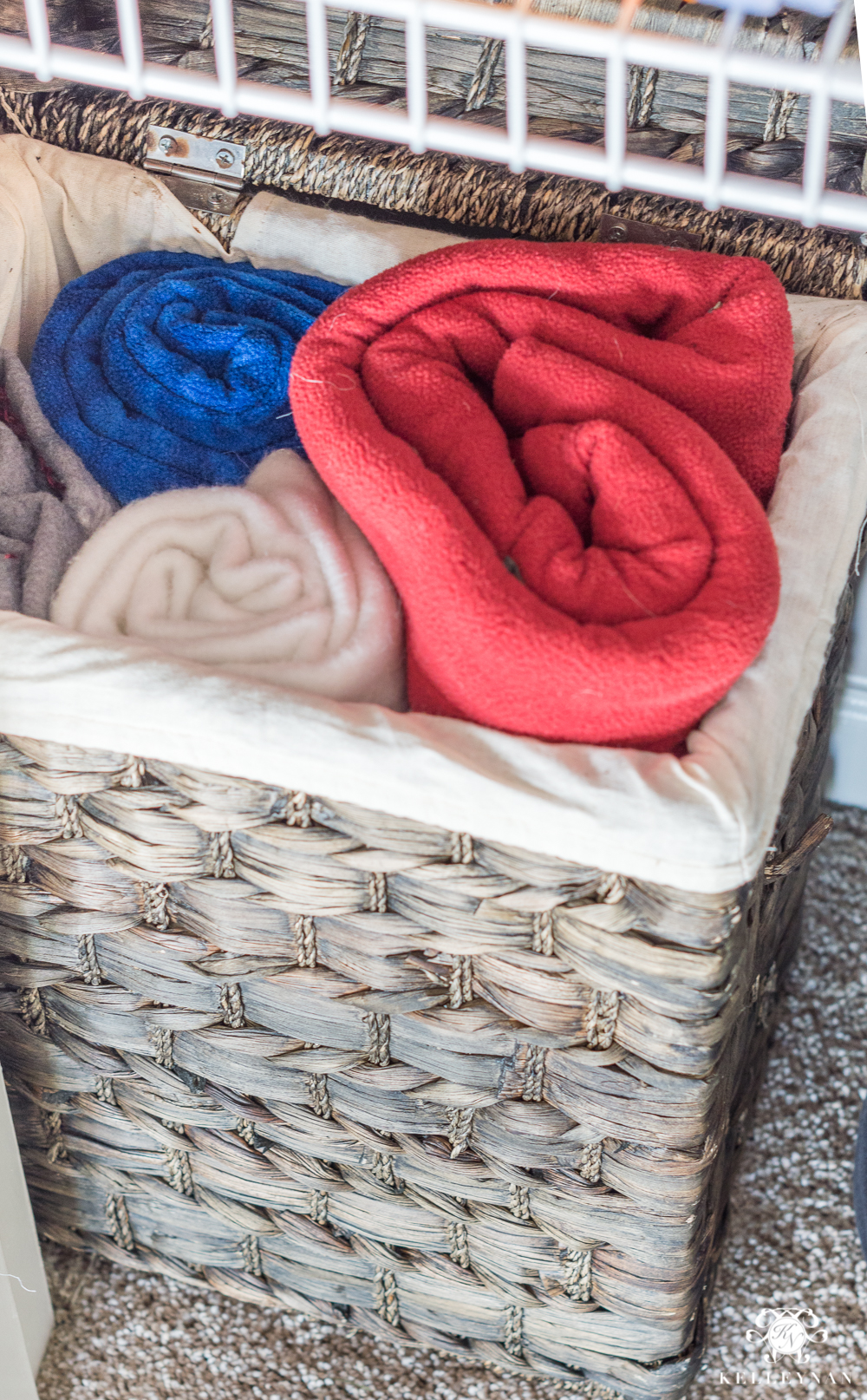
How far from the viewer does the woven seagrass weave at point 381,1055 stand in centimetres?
57

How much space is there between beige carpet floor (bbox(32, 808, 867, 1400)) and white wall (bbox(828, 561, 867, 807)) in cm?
35

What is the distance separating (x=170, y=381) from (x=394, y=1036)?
0.38m

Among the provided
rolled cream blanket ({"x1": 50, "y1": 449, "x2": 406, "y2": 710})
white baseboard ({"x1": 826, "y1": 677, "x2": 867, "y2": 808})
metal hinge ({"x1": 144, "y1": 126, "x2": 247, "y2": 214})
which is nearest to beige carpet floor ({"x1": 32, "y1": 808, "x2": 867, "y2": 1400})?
white baseboard ({"x1": 826, "y1": 677, "x2": 867, "y2": 808})

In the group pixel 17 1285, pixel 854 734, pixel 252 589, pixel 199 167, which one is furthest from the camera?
pixel 854 734

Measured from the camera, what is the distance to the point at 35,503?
2.21 ft

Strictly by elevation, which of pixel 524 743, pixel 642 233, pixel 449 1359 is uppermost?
pixel 642 233

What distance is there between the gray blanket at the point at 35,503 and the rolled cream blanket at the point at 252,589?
19mm

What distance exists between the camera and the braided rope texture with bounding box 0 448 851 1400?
57cm

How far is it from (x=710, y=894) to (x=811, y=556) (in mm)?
186

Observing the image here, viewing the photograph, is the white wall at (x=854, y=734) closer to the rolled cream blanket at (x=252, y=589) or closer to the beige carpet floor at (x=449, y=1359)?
the beige carpet floor at (x=449, y=1359)

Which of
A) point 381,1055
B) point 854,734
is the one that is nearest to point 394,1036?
point 381,1055

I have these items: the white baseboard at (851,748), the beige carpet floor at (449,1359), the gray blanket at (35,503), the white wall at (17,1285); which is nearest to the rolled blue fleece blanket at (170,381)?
the gray blanket at (35,503)

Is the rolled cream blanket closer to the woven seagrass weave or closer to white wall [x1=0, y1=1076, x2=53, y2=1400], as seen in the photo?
the woven seagrass weave

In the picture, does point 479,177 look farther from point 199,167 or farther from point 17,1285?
point 17,1285
